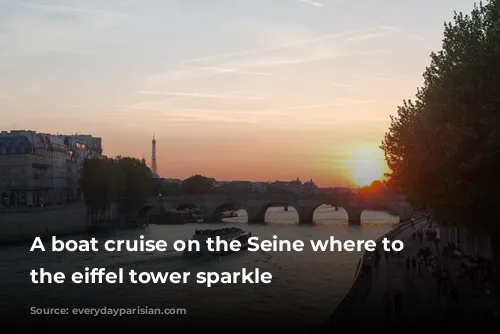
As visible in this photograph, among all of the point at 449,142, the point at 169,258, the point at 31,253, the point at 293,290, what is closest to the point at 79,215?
the point at 31,253

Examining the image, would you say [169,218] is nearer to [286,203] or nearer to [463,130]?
[286,203]

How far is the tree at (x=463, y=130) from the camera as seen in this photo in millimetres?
20500

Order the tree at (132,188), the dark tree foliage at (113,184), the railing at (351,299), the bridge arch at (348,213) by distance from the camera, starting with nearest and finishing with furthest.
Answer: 1. the railing at (351,299)
2. the dark tree foliage at (113,184)
3. the tree at (132,188)
4. the bridge arch at (348,213)

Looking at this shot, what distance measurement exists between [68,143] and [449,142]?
86890mm

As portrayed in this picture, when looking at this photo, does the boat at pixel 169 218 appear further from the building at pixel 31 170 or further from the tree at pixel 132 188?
the building at pixel 31 170

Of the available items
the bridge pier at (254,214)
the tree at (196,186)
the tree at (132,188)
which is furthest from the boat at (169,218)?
the tree at (196,186)

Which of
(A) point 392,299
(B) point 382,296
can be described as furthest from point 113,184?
(A) point 392,299

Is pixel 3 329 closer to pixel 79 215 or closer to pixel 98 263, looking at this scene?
pixel 98 263

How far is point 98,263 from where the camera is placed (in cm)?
4053

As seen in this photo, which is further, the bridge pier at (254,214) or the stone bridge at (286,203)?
the bridge pier at (254,214)

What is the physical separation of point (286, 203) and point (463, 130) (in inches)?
2725

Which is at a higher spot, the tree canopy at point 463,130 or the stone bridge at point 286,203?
the tree canopy at point 463,130

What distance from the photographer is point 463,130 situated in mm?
20516

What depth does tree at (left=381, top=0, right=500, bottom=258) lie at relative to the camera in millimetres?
20500
